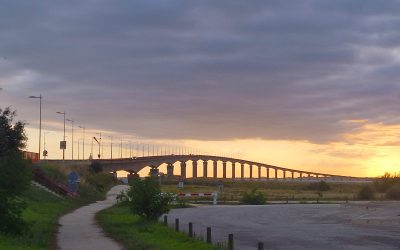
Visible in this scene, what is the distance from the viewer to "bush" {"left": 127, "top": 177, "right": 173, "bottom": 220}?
105 feet

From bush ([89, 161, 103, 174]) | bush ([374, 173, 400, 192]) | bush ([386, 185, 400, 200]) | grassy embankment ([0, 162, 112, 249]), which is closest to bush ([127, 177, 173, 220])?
grassy embankment ([0, 162, 112, 249])

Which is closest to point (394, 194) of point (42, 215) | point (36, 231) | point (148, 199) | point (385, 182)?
point (385, 182)

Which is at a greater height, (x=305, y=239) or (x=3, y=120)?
(x=3, y=120)

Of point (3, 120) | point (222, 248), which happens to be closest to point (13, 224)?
point (222, 248)

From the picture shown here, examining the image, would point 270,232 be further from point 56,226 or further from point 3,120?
point 3,120

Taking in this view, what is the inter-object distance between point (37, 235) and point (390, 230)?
15.6 meters

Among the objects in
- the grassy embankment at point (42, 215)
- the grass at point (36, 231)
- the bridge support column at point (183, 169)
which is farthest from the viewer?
the bridge support column at point (183, 169)

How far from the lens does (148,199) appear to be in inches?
1261

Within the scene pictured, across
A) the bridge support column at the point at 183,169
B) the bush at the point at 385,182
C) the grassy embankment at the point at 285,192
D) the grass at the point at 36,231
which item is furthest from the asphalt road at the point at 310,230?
the bridge support column at the point at 183,169

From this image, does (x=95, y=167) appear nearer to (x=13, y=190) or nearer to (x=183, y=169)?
(x=183, y=169)

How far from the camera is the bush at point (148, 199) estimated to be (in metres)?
32.0

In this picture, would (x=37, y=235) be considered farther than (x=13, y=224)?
Yes

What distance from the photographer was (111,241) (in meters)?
24.0

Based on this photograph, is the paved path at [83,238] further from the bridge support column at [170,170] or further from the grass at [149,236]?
the bridge support column at [170,170]
